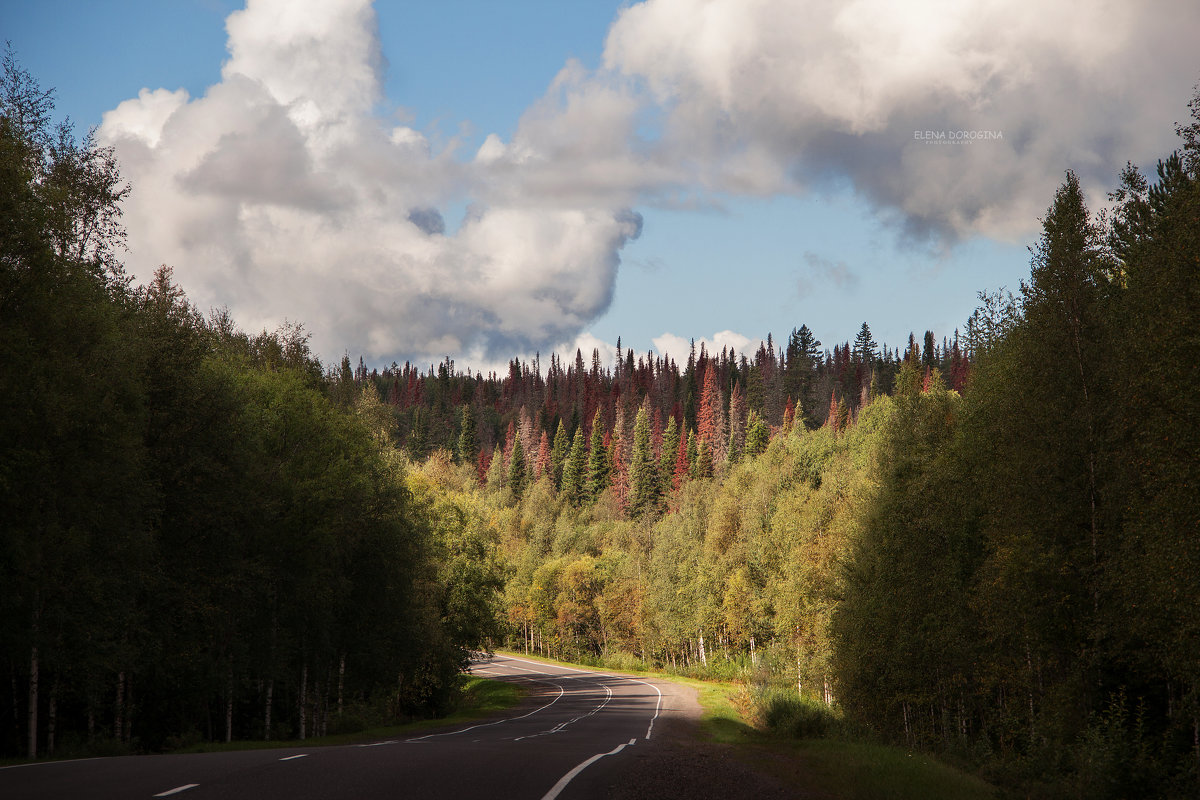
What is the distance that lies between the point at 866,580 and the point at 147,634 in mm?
29392

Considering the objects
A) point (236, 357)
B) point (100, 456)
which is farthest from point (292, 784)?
point (236, 357)

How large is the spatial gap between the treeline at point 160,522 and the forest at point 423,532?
108 millimetres

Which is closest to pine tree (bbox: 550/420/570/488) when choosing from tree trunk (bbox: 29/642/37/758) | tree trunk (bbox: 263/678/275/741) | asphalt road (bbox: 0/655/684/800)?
tree trunk (bbox: 263/678/275/741)

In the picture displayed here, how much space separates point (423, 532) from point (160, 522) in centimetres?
1640

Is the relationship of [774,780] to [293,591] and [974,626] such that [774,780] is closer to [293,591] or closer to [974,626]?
[974,626]

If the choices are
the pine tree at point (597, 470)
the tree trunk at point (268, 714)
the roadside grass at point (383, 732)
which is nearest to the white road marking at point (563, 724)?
the roadside grass at point (383, 732)

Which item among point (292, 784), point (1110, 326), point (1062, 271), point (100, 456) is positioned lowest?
point (292, 784)

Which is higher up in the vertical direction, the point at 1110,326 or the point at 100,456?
the point at 1110,326

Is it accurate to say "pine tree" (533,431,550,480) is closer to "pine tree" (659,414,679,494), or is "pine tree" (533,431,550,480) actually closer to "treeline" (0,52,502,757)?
"pine tree" (659,414,679,494)

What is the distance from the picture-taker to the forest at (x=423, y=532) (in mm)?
20406

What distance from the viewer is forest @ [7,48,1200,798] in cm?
2041

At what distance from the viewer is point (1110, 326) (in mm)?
24531

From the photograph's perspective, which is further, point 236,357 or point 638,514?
point 638,514

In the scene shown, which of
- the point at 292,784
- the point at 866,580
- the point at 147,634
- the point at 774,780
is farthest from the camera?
the point at 866,580
